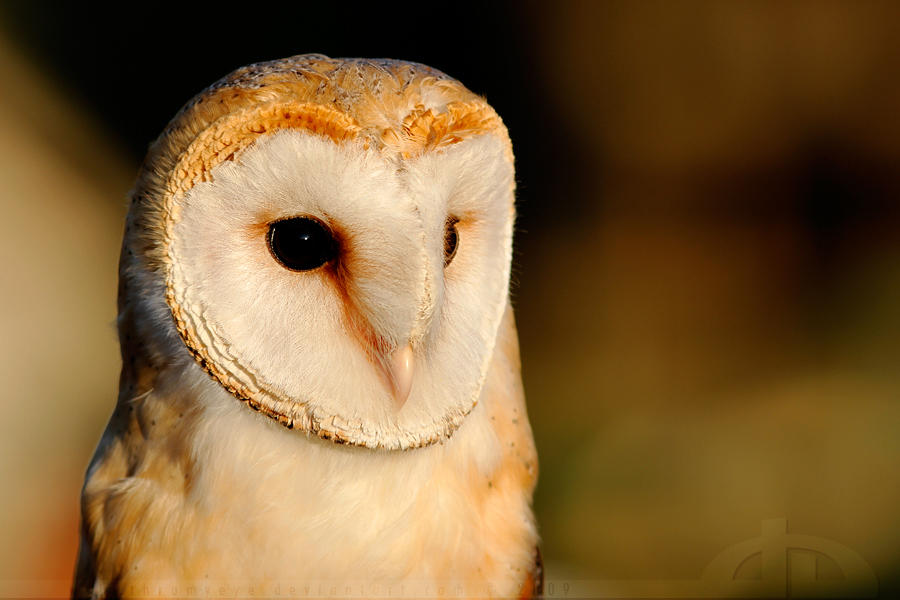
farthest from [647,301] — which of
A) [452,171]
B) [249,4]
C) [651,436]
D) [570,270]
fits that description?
[452,171]

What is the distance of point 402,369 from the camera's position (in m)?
0.79

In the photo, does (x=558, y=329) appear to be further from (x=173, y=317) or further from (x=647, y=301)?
(x=173, y=317)

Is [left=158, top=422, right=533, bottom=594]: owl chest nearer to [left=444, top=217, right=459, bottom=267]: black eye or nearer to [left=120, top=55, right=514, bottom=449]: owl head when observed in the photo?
[left=120, top=55, right=514, bottom=449]: owl head

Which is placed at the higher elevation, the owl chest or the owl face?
the owl face

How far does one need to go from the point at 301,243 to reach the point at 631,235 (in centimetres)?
272

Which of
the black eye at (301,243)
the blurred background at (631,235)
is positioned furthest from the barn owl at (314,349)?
the blurred background at (631,235)

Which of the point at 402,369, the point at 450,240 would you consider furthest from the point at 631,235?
the point at 402,369

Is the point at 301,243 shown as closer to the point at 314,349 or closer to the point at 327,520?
the point at 314,349

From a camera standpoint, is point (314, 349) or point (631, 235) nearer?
point (314, 349)

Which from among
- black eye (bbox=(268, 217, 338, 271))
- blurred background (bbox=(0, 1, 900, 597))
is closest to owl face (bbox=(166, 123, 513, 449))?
black eye (bbox=(268, 217, 338, 271))

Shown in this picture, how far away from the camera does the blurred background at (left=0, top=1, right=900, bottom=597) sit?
2764 mm

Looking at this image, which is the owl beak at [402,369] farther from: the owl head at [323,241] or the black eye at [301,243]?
the black eye at [301,243]

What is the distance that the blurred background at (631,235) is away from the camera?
2.76 metres

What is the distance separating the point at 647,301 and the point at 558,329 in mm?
392
